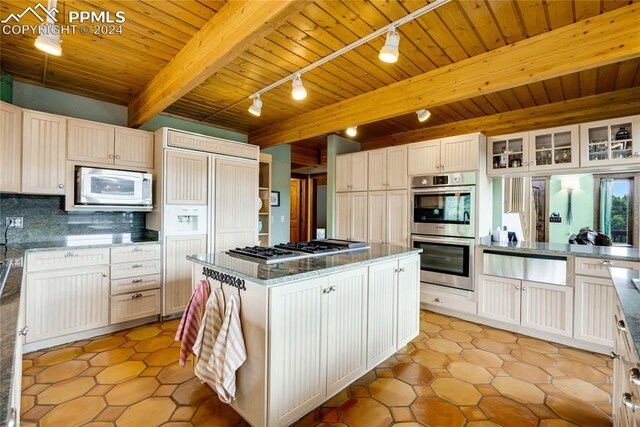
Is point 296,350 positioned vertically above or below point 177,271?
below

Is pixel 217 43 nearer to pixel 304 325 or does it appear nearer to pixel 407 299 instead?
pixel 304 325

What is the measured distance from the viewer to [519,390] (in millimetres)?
2109

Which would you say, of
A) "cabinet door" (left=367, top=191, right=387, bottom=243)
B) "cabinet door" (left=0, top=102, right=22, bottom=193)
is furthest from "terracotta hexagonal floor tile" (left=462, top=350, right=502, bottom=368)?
"cabinet door" (left=0, top=102, right=22, bottom=193)

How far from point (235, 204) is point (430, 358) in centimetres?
276

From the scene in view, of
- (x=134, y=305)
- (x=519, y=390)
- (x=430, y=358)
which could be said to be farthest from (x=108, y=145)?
(x=519, y=390)

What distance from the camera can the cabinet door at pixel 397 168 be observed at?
391cm

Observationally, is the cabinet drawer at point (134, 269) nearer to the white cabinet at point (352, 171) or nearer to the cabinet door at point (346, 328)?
the cabinet door at point (346, 328)

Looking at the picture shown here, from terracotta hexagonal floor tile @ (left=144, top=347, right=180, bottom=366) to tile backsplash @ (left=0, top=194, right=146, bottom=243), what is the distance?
1472mm

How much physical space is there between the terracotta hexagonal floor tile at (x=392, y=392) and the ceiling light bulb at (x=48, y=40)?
10.2ft

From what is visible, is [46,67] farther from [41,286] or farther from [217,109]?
[41,286]

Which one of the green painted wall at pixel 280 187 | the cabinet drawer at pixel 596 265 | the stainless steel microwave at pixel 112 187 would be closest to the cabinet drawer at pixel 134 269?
the stainless steel microwave at pixel 112 187

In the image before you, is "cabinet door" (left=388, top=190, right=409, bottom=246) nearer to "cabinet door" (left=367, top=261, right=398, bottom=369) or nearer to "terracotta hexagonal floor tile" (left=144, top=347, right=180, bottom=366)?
"cabinet door" (left=367, top=261, right=398, bottom=369)

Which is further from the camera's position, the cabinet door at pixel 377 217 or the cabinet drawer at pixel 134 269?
the cabinet door at pixel 377 217

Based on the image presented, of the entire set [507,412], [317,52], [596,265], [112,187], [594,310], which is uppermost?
[317,52]
